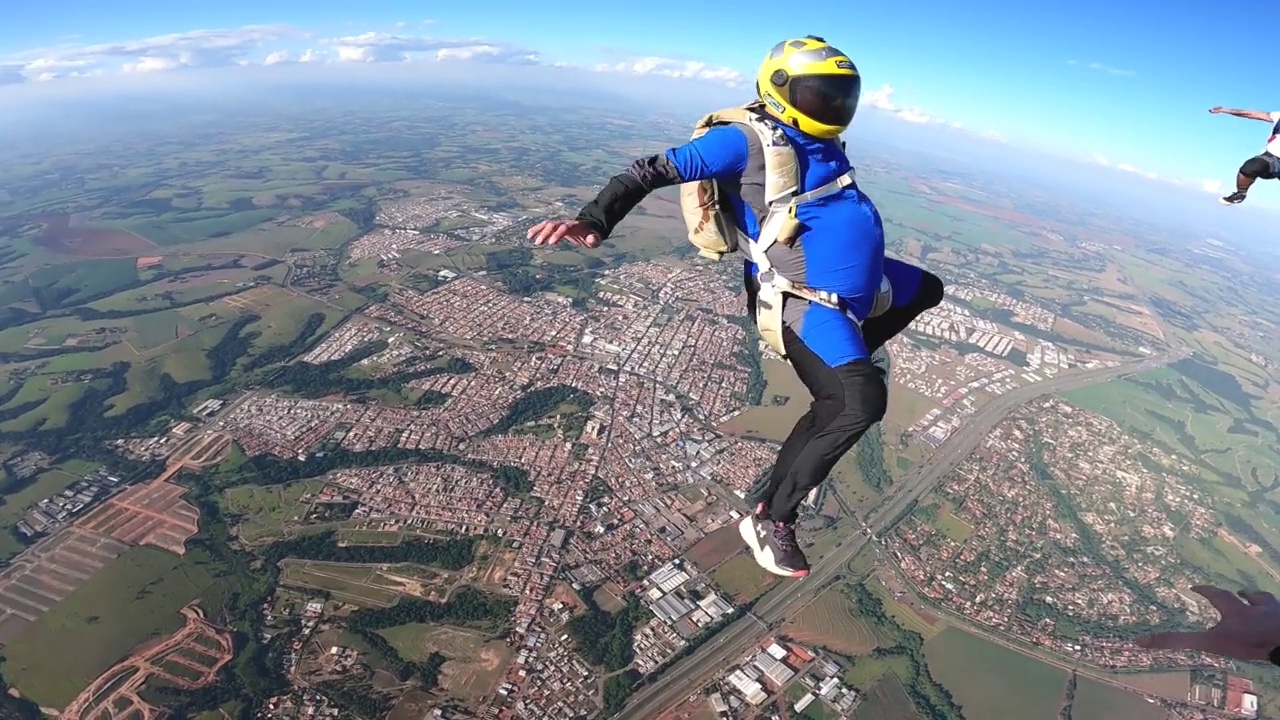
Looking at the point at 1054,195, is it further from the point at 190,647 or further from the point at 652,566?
the point at 190,647

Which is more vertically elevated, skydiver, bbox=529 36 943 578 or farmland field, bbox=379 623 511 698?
skydiver, bbox=529 36 943 578

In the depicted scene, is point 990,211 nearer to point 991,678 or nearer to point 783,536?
point 991,678

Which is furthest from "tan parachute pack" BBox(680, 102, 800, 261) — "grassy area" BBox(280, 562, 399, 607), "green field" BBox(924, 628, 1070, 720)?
"green field" BBox(924, 628, 1070, 720)

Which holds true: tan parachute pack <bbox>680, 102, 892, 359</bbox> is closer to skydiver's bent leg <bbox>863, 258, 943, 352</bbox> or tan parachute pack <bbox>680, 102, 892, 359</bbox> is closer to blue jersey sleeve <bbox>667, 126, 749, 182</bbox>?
blue jersey sleeve <bbox>667, 126, 749, 182</bbox>

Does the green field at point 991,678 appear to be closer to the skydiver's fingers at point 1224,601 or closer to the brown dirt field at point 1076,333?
the skydiver's fingers at point 1224,601

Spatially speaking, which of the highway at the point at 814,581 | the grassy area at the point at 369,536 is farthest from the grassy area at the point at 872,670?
the grassy area at the point at 369,536

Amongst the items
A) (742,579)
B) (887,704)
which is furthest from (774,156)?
(742,579)
